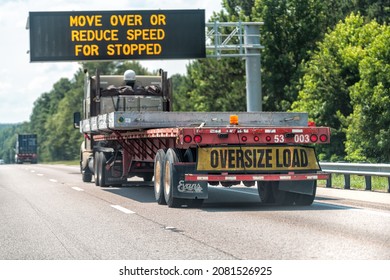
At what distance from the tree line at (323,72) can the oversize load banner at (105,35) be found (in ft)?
35.4

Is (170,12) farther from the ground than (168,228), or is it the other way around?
(170,12)

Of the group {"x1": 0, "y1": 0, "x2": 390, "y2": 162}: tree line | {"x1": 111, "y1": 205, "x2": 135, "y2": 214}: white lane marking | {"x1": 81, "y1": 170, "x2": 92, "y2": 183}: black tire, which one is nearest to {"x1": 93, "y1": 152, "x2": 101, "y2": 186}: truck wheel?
{"x1": 81, "y1": 170, "x2": 92, "y2": 183}: black tire

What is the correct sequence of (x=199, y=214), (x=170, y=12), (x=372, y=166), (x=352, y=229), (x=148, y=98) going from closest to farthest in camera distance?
(x=352, y=229), (x=199, y=214), (x=372, y=166), (x=148, y=98), (x=170, y=12)

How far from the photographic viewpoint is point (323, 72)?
4388 centimetres

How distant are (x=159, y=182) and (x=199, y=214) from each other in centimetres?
219

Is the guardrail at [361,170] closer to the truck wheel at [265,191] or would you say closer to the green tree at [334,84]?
the truck wheel at [265,191]

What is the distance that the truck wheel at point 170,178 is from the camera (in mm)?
14656

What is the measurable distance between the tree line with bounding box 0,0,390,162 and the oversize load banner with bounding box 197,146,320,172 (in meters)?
22.1

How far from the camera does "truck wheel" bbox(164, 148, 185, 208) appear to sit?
14.7 m

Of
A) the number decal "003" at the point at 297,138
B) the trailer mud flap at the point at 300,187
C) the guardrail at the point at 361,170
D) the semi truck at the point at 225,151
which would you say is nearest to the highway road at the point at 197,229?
the trailer mud flap at the point at 300,187

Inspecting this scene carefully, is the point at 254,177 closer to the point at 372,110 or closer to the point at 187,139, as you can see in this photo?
the point at 187,139
